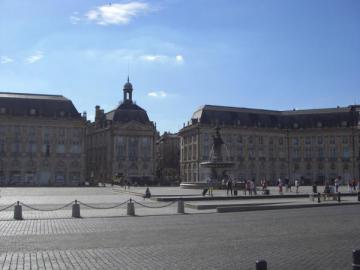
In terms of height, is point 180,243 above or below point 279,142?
below

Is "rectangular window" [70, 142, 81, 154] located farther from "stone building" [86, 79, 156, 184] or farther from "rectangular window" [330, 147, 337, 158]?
"rectangular window" [330, 147, 337, 158]

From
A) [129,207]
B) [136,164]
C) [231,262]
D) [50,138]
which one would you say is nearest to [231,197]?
[129,207]

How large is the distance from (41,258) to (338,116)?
123m

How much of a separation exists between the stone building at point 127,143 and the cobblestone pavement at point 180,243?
9783cm

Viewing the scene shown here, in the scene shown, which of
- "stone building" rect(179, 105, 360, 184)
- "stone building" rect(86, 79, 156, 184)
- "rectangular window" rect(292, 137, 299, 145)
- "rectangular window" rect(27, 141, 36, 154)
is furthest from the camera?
"rectangular window" rect(292, 137, 299, 145)

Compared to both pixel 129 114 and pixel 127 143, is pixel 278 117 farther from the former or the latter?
pixel 127 143

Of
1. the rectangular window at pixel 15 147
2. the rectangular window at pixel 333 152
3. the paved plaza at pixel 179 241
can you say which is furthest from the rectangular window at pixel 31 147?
the paved plaza at pixel 179 241

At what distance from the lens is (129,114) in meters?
129

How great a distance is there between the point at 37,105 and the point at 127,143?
2483cm

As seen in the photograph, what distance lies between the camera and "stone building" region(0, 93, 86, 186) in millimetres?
109125

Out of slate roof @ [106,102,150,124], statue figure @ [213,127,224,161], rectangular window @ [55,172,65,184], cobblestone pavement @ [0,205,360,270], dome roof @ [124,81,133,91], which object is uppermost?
dome roof @ [124,81,133,91]

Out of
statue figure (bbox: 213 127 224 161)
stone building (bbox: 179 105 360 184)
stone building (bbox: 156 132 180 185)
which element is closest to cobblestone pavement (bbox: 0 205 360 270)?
statue figure (bbox: 213 127 224 161)

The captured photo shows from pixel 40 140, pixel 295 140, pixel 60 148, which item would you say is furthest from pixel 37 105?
pixel 295 140

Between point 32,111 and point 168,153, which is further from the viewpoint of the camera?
point 168,153
